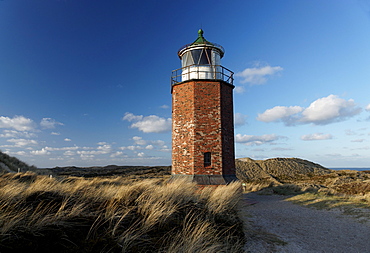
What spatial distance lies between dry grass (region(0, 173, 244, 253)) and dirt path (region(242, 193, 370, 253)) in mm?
1182

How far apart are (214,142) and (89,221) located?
8.94 meters

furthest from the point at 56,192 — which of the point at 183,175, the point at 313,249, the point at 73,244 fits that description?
the point at 183,175

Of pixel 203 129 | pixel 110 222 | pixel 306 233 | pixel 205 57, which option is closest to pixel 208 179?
pixel 203 129

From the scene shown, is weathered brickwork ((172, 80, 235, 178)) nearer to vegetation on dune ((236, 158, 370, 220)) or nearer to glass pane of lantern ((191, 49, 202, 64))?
glass pane of lantern ((191, 49, 202, 64))

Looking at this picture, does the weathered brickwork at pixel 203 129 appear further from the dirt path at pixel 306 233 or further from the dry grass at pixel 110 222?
the dry grass at pixel 110 222

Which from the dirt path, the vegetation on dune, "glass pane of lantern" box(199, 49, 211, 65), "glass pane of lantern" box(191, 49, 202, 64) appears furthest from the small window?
the vegetation on dune

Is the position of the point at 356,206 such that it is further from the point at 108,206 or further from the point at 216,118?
the point at 108,206

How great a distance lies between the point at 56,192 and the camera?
17.5ft

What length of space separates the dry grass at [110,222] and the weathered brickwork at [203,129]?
5.70 metres

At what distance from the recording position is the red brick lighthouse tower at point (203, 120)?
480 inches

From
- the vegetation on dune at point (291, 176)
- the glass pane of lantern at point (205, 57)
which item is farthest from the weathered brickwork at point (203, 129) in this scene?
the vegetation on dune at point (291, 176)

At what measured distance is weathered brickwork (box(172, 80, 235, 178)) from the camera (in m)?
12.2

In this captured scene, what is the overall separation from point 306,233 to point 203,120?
7.10m

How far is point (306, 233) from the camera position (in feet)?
24.7
